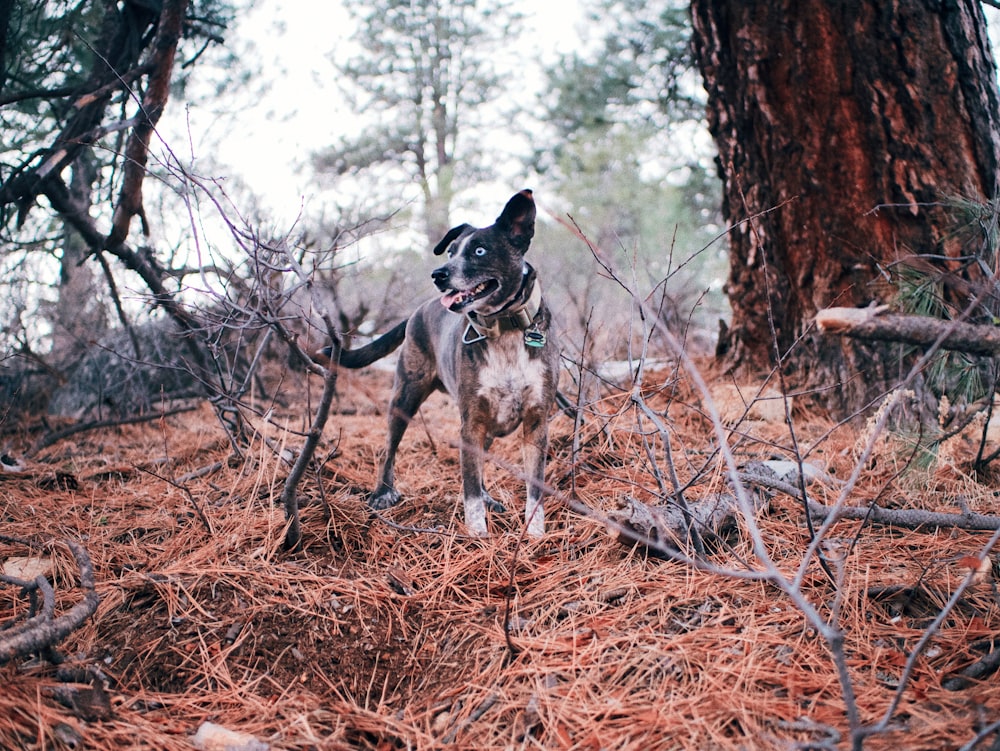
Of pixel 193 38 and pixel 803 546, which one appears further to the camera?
pixel 193 38

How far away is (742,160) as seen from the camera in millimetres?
4680

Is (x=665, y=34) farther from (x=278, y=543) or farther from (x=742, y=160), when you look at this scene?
(x=278, y=543)

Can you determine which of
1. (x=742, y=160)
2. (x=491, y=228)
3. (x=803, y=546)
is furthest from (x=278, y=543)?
(x=742, y=160)

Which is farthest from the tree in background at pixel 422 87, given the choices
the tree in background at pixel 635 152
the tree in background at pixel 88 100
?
the tree in background at pixel 88 100

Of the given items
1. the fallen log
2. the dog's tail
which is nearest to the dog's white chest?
the dog's tail

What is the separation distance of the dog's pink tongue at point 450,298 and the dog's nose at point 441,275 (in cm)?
7

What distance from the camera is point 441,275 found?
327cm

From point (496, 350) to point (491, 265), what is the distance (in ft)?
1.41

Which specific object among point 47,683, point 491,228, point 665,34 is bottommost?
point 47,683

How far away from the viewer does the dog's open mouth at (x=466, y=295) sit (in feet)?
10.8

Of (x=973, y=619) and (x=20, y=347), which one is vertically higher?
(x=20, y=347)

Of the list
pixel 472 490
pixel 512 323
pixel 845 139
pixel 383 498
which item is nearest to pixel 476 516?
pixel 472 490

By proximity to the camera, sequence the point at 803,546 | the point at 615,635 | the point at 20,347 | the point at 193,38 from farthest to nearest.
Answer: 1. the point at 20,347
2. the point at 193,38
3. the point at 803,546
4. the point at 615,635

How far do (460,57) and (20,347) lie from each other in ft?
54.6
